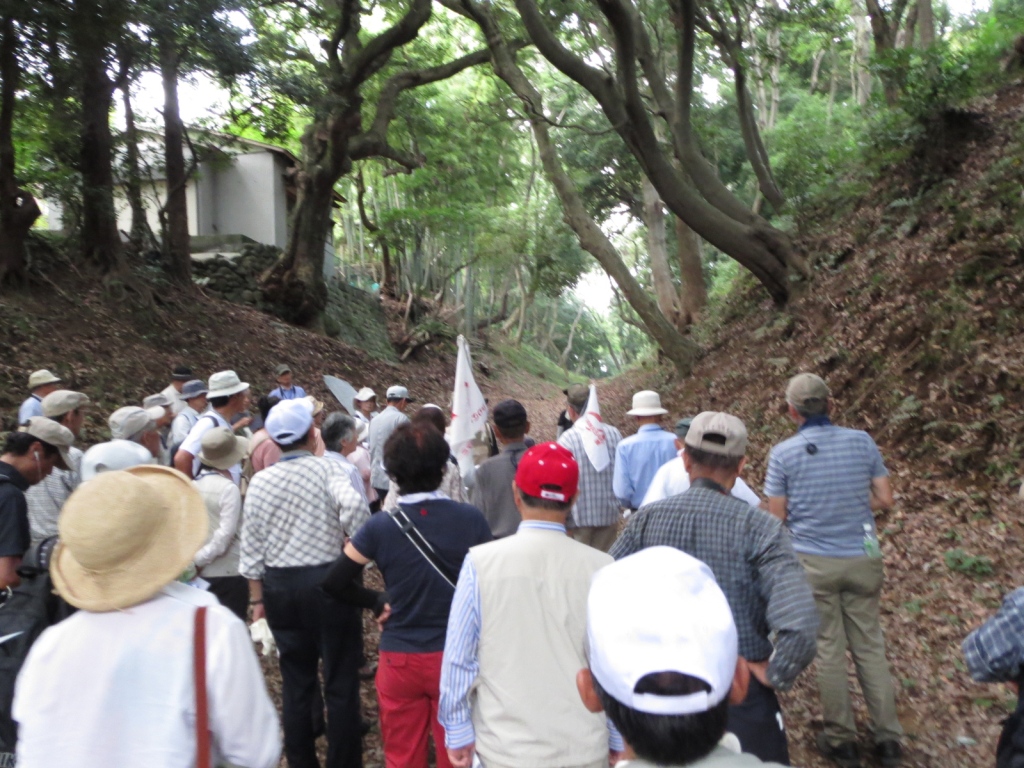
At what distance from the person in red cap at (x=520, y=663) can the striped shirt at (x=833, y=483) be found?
6.89ft

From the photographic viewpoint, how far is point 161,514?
237cm

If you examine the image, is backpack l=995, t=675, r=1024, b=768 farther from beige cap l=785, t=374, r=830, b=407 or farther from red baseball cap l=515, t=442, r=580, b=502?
beige cap l=785, t=374, r=830, b=407

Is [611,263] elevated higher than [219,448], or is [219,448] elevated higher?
[611,263]

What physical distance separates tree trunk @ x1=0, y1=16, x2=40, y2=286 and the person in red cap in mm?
11927

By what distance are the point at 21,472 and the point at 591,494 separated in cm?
381

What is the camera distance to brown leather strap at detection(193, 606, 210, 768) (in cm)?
224

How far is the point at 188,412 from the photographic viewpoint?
772 centimetres

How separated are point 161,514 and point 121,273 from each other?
14324mm

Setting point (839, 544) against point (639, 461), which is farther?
point (639, 461)

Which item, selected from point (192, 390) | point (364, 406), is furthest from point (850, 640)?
point (364, 406)

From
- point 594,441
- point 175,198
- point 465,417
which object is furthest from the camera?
point 175,198

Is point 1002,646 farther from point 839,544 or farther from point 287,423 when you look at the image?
point 287,423

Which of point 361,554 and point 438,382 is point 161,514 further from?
point 438,382

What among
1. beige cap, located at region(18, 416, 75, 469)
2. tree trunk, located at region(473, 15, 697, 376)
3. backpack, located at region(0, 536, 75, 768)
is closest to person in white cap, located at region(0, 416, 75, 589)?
beige cap, located at region(18, 416, 75, 469)
